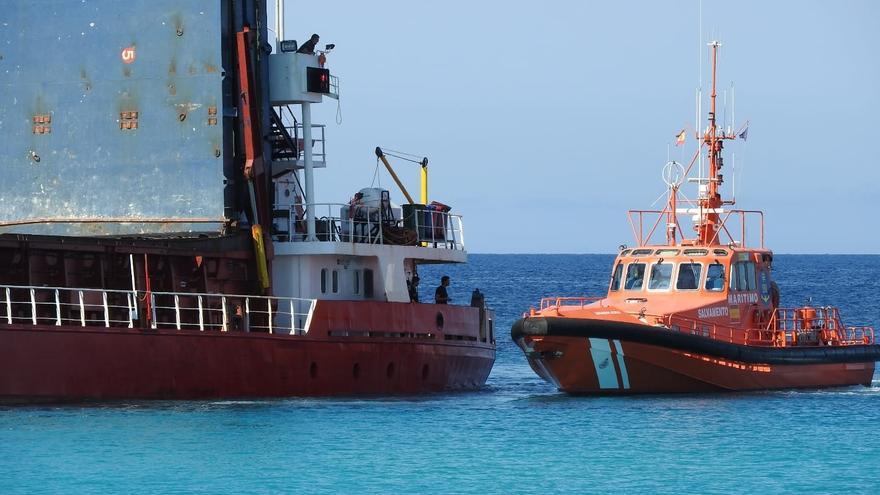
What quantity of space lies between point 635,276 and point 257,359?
7.91 metres

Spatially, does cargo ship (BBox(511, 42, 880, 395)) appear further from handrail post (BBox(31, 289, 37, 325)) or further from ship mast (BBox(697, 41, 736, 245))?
handrail post (BBox(31, 289, 37, 325))

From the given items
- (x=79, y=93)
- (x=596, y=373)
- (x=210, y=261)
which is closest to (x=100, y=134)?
(x=79, y=93)

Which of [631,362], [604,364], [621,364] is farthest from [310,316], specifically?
[631,362]

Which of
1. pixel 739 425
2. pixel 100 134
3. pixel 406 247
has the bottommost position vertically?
pixel 739 425

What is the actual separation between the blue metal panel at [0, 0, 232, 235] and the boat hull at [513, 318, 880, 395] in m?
6.39

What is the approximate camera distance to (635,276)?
33500 mm

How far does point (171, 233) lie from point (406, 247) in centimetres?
521

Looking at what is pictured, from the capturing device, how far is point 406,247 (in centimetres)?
3509

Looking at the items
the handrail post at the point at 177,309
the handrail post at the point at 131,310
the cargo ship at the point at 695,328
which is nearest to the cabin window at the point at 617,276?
the cargo ship at the point at 695,328

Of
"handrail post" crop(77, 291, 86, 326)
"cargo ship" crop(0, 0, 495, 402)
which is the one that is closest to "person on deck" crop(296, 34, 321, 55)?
"cargo ship" crop(0, 0, 495, 402)

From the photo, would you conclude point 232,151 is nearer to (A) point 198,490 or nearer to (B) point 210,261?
(B) point 210,261

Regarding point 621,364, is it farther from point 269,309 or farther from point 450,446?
point 269,309

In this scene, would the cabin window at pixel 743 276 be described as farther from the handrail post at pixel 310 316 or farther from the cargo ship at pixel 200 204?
the handrail post at pixel 310 316

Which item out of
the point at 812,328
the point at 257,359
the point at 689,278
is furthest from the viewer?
the point at 812,328
